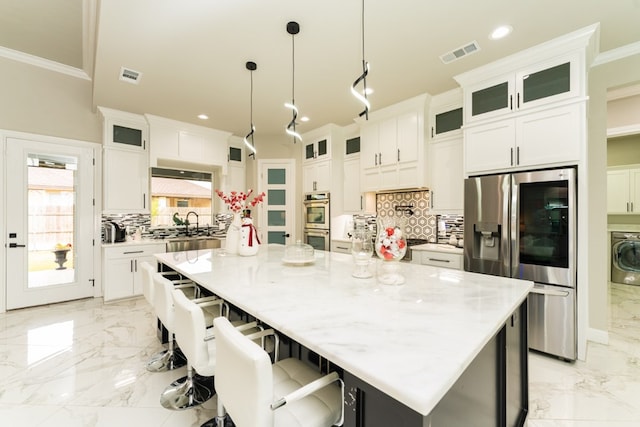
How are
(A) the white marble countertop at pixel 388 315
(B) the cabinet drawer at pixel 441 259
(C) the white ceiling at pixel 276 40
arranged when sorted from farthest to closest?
(B) the cabinet drawer at pixel 441 259, (C) the white ceiling at pixel 276 40, (A) the white marble countertop at pixel 388 315

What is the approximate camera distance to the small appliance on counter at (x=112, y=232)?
4121 millimetres

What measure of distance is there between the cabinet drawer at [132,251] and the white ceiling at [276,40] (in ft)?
6.56

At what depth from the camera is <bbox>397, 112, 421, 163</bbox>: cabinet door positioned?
375cm

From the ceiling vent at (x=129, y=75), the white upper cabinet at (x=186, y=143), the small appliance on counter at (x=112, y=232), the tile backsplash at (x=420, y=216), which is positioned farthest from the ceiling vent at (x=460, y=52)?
the small appliance on counter at (x=112, y=232)

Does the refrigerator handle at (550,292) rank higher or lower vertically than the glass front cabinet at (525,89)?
lower

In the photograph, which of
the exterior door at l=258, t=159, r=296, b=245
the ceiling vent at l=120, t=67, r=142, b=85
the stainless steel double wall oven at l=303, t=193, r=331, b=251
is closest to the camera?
the ceiling vent at l=120, t=67, r=142, b=85

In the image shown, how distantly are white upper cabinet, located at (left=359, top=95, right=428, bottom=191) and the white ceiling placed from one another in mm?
238

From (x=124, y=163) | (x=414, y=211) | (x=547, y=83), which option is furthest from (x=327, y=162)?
(x=124, y=163)

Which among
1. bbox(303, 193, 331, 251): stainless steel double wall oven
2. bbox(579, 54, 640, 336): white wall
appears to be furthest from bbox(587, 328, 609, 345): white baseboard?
bbox(303, 193, 331, 251): stainless steel double wall oven

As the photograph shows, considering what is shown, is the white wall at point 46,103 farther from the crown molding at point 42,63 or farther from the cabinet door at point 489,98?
the cabinet door at point 489,98

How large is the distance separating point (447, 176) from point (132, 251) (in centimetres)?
447

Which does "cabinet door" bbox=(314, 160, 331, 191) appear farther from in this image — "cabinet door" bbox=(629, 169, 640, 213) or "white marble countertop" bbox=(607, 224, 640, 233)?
"cabinet door" bbox=(629, 169, 640, 213)

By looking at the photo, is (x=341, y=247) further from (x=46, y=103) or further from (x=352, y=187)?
(x=46, y=103)

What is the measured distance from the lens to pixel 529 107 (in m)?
2.70
